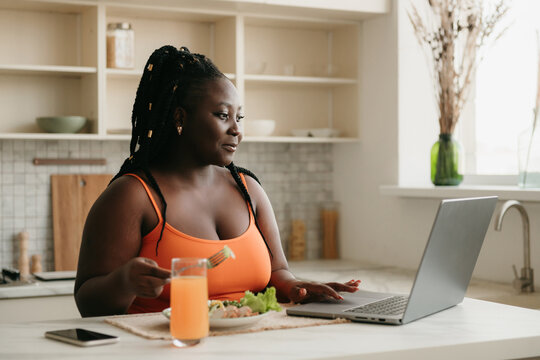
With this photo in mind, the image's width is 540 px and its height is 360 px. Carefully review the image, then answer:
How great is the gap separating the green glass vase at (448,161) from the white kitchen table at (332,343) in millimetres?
1822

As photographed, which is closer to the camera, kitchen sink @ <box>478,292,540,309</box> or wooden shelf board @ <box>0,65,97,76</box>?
kitchen sink @ <box>478,292,540,309</box>

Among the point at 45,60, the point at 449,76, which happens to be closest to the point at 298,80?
the point at 449,76

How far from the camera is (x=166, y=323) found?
1495 mm

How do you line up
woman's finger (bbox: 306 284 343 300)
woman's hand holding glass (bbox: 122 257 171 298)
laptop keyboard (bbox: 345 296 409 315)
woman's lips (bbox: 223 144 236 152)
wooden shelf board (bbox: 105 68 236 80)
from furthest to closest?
wooden shelf board (bbox: 105 68 236 80), woman's lips (bbox: 223 144 236 152), woman's finger (bbox: 306 284 343 300), laptop keyboard (bbox: 345 296 409 315), woman's hand holding glass (bbox: 122 257 171 298)

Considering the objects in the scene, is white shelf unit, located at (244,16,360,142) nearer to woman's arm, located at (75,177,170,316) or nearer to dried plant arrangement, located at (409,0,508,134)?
dried plant arrangement, located at (409,0,508,134)

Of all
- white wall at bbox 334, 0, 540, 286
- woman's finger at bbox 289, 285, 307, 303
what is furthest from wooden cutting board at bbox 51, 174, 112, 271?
woman's finger at bbox 289, 285, 307, 303

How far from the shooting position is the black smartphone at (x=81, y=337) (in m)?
1.32

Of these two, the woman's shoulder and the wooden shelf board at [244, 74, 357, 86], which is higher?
the wooden shelf board at [244, 74, 357, 86]

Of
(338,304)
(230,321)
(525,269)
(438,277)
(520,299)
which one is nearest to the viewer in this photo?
(230,321)

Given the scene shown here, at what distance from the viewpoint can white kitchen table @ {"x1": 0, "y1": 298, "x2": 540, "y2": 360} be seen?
1264 mm

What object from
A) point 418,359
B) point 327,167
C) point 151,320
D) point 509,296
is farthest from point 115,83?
point 418,359

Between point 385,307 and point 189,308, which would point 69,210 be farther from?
point 189,308

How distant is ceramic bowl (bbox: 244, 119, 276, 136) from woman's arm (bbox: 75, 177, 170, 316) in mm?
2077

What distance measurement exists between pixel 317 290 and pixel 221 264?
0.23 metres
